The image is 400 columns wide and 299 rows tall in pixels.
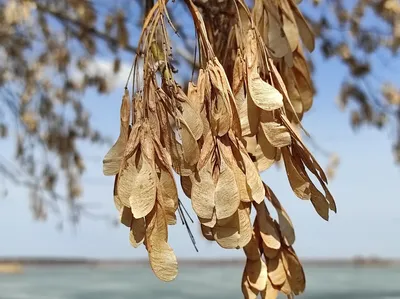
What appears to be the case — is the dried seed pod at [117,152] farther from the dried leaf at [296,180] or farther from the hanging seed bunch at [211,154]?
the dried leaf at [296,180]

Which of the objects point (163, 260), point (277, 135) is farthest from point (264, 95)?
point (163, 260)

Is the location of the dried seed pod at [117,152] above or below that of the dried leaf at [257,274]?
above

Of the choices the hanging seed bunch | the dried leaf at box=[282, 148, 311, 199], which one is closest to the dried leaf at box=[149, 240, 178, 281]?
the hanging seed bunch

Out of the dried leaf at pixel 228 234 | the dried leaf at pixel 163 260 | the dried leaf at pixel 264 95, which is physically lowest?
the dried leaf at pixel 163 260

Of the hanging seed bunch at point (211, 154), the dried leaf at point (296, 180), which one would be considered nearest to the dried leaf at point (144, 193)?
the hanging seed bunch at point (211, 154)

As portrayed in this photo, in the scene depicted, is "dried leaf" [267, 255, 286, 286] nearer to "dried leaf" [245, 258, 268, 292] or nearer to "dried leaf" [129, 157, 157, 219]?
"dried leaf" [245, 258, 268, 292]

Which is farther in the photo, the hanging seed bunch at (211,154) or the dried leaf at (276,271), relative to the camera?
the dried leaf at (276,271)

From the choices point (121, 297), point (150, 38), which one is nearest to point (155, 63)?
point (150, 38)

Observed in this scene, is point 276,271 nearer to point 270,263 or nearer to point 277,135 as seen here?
point 270,263

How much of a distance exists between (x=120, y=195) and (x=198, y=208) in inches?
2.4

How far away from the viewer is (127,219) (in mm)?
509

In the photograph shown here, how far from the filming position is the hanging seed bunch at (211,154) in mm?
489

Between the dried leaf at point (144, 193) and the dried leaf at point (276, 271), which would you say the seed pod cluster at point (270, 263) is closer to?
the dried leaf at point (276, 271)

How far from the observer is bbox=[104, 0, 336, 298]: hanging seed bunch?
0.49 meters
